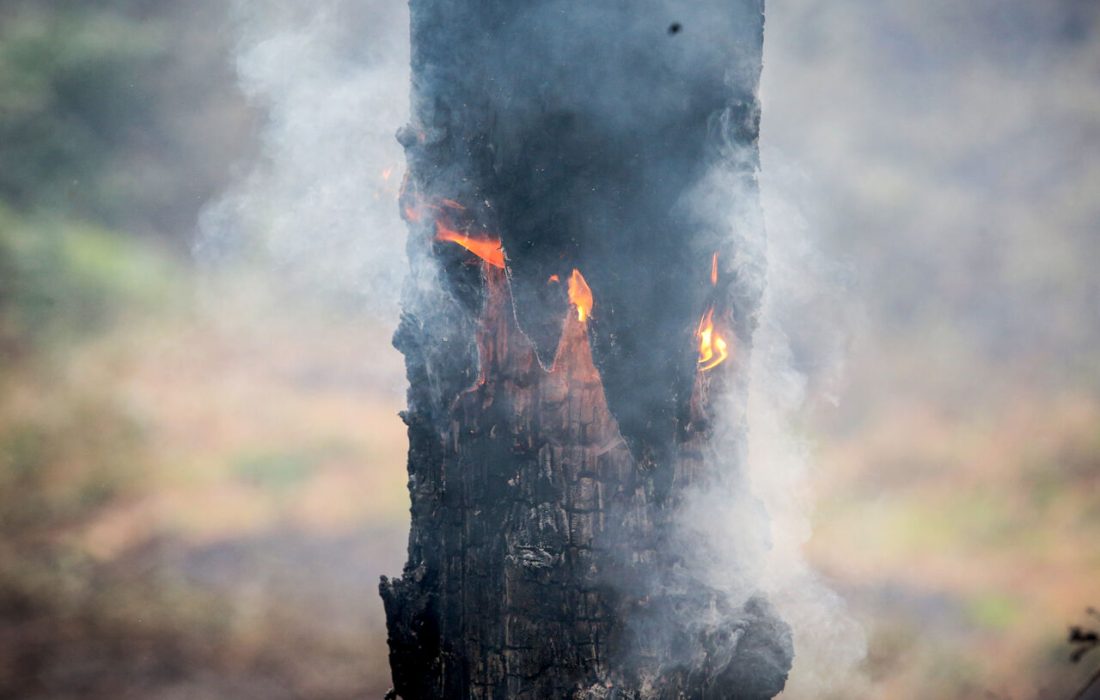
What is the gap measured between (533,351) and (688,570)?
12.1 ft

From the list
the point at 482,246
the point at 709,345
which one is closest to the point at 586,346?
the point at 709,345

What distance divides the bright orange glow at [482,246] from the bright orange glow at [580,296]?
3.66ft

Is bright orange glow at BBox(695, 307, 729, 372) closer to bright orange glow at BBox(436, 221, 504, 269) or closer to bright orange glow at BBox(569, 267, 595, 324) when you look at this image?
bright orange glow at BBox(569, 267, 595, 324)

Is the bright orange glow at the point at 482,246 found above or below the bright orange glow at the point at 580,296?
above

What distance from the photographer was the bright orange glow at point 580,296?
47.5 ft

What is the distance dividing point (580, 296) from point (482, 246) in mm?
1629

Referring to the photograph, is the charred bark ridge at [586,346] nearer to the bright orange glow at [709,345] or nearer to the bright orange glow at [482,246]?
the bright orange glow at [482,246]

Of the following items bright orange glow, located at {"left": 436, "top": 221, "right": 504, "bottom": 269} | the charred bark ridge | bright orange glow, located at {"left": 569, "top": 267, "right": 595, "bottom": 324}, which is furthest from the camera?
bright orange glow, located at {"left": 436, "top": 221, "right": 504, "bottom": 269}

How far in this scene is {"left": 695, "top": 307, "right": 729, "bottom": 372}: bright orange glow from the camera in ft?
49.2

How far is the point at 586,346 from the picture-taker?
14.4 meters

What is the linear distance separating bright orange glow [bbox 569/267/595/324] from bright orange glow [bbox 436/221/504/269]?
3.66 feet

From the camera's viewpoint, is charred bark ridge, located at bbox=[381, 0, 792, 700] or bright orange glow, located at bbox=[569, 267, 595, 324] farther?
bright orange glow, located at bbox=[569, 267, 595, 324]

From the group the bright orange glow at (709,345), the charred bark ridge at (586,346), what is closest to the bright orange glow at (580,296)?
the charred bark ridge at (586,346)

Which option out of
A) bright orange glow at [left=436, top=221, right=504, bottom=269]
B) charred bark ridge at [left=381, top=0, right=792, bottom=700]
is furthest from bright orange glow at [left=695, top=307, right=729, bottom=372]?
bright orange glow at [left=436, top=221, right=504, bottom=269]
